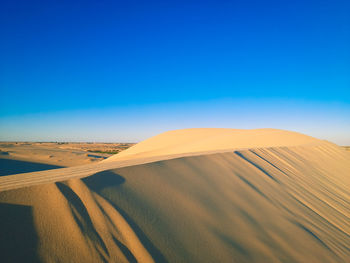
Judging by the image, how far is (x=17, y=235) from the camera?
164 centimetres

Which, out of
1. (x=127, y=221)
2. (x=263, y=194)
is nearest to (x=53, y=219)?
(x=127, y=221)

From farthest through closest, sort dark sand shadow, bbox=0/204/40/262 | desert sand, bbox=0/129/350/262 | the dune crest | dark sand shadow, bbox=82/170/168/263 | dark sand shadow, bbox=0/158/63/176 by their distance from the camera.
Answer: dark sand shadow, bbox=0/158/63/176 → the dune crest → dark sand shadow, bbox=82/170/168/263 → desert sand, bbox=0/129/350/262 → dark sand shadow, bbox=0/204/40/262

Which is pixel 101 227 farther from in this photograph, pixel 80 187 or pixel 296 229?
pixel 296 229

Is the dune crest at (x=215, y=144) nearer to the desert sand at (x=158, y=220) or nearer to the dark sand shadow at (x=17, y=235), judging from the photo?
the desert sand at (x=158, y=220)

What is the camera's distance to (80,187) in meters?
2.38

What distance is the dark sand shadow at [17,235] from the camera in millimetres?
1499

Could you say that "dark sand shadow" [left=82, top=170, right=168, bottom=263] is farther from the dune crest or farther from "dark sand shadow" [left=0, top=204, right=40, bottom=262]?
the dune crest

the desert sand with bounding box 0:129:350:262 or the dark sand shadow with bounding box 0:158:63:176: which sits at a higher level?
the desert sand with bounding box 0:129:350:262

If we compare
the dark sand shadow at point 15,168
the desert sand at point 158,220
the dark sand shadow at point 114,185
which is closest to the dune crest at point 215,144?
the desert sand at point 158,220

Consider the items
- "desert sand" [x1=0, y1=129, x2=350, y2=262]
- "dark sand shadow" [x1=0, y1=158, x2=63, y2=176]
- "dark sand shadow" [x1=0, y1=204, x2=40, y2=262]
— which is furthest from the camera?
"dark sand shadow" [x1=0, y1=158, x2=63, y2=176]

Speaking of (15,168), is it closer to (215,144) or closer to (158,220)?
(215,144)

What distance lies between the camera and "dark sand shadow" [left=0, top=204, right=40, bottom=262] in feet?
4.92

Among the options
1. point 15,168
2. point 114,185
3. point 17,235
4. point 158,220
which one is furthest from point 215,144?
point 15,168

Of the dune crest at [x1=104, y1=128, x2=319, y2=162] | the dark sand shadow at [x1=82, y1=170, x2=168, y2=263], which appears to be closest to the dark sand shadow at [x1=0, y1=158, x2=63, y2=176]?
the dune crest at [x1=104, y1=128, x2=319, y2=162]
